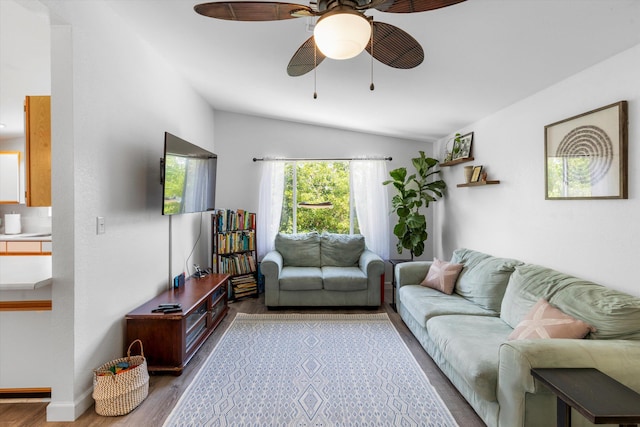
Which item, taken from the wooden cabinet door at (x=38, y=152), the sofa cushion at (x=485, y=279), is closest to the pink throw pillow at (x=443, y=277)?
the sofa cushion at (x=485, y=279)

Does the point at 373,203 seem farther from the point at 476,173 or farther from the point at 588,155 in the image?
the point at 588,155

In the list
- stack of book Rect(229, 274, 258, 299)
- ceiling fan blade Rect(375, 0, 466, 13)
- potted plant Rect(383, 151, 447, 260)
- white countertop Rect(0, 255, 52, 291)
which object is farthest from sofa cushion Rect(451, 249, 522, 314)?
white countertop Rect(0, 255, 52, 291)

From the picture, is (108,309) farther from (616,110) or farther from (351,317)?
(616,110)

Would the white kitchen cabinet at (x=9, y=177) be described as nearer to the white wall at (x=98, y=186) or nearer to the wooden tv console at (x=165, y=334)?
the white wall at (x=98, y=186)

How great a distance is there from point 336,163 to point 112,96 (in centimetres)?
326

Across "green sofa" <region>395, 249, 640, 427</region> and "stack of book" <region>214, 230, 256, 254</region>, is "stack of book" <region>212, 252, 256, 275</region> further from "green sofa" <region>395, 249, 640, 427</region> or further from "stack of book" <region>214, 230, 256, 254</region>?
"green sofa" <region>395, 249, 640, 427</region>

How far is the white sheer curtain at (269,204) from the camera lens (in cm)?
498

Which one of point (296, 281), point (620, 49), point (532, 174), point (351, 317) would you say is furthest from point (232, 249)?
point (620, 49)

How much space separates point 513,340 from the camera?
76.3 inches

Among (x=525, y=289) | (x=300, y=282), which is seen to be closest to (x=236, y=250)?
(x=300, y=282)

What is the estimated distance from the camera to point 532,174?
9.24 ft

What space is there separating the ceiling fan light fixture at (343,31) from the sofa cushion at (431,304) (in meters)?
2.29

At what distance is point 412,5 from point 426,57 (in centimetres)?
123

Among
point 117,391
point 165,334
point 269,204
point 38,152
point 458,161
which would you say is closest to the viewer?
point 117,391
